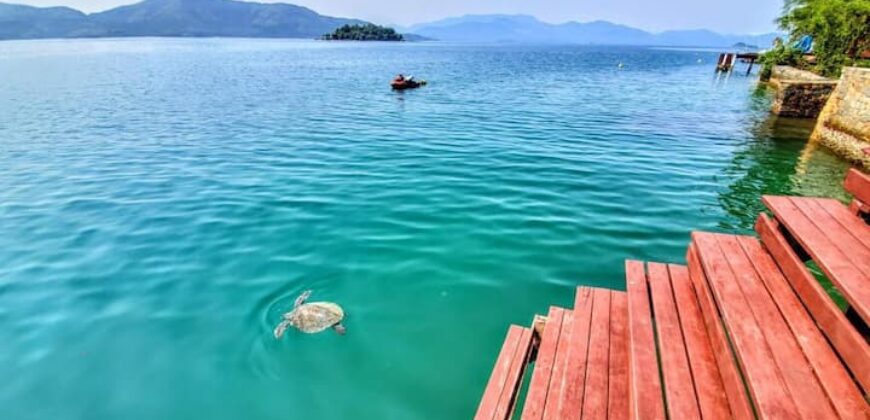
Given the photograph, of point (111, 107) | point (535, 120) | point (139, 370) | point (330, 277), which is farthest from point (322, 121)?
point (139, 370)

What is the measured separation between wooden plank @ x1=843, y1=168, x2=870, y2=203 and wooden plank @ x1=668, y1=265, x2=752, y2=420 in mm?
1620

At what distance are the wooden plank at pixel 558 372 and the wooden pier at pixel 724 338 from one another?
0.01m

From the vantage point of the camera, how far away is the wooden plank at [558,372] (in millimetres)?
3217

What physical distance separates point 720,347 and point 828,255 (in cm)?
117

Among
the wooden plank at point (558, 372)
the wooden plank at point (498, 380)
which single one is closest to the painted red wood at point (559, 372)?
the wooden plank at point (558, 372)

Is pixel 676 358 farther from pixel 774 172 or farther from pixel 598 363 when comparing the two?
pixel 774 172

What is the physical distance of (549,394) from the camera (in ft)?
11.1

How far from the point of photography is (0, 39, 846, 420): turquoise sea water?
459cm

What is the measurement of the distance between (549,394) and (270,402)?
2865mm

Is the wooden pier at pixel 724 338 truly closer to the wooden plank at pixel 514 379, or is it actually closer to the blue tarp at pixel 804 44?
the wooden plank at pixel 514 379

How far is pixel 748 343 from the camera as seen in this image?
9.53 ft

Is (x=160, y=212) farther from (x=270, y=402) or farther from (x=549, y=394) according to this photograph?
(x=549, y=394)

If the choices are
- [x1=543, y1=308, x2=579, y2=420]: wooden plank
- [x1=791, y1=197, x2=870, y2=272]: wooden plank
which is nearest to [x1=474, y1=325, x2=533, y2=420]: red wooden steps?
[x1=543, y1=308, x2=579, y2=420]: wooden plank

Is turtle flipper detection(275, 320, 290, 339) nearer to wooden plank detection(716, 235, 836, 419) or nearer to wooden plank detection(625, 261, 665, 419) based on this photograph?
wooden plank detection(625, 261, 665, 419)
